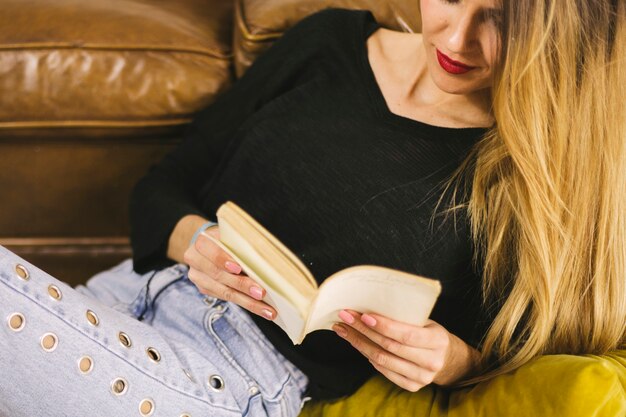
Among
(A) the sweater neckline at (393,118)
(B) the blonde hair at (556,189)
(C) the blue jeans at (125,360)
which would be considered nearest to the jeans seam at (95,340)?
(C) the blue jeans at (125,360)

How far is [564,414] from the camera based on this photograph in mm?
701

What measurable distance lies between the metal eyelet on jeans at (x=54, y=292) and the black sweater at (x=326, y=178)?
0.27 meters

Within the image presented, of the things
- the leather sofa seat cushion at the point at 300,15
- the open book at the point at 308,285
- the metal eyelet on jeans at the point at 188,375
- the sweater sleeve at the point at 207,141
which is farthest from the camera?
the leather sofa seat cushion at the point at 300,15

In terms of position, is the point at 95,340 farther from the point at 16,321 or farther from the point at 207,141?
the point at 207,141

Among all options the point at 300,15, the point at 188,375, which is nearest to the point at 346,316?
the point at 188,375

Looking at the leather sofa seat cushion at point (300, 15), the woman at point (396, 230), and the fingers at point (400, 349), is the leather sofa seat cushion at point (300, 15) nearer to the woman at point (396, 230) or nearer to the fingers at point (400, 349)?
the woman at point (396, 230)

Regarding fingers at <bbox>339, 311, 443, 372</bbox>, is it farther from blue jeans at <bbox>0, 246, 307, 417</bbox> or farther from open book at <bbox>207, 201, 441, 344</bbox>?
blue jeans at <bbox>0, 246, 307, 417</bbox>

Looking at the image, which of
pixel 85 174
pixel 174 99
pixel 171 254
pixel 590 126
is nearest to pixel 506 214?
pixel 590 126

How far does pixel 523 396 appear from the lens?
29.7 inches

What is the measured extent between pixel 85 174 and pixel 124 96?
203 millimetres

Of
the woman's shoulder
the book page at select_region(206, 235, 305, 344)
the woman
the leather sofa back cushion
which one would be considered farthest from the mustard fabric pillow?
the leather sofa back cushion

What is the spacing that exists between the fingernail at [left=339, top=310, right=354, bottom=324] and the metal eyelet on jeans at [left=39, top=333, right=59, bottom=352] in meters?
0.32

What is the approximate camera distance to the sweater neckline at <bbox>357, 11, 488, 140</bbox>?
94 cm

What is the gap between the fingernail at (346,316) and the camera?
692 mm
